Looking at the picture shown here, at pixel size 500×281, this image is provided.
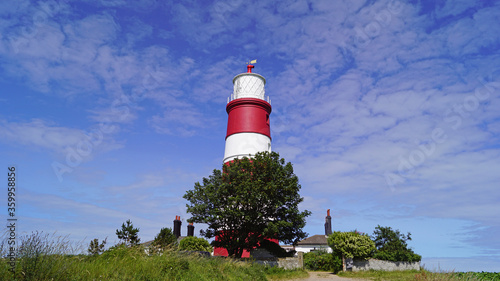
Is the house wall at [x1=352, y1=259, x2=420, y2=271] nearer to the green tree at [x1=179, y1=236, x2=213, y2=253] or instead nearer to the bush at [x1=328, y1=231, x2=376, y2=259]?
the bush at [x1=328, y1=231, x2=376, y2=259]

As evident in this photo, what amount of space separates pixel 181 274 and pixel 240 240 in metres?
13.2

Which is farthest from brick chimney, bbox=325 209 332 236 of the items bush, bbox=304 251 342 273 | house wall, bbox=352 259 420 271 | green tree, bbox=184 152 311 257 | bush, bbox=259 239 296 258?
green tree, bbox=184 152 311 257

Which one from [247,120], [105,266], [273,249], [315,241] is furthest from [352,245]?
[315,241]

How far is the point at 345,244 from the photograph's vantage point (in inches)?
983

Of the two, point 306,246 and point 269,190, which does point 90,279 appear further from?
point 306,246

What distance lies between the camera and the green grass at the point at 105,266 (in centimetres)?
688

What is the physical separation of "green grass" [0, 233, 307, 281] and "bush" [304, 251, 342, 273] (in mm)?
14556

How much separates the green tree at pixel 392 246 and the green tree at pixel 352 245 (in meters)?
1.32

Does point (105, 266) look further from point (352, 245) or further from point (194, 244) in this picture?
point (194, 244)

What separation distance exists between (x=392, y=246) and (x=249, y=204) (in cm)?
1428

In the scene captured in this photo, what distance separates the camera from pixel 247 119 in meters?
29.1

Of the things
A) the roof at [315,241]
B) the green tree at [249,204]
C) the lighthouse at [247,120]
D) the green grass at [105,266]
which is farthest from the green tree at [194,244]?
the roof at [315,241]

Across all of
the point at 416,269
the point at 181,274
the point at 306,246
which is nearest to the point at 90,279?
the point at 181,274

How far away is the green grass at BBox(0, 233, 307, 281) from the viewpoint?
6.88 meters
